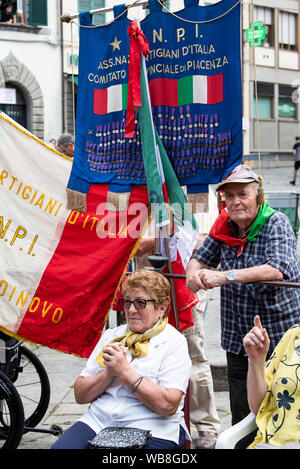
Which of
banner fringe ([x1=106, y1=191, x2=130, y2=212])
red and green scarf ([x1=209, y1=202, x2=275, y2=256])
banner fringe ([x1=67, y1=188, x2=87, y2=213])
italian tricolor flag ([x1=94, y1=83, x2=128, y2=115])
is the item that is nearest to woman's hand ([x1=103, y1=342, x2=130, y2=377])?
red and green scarf ([x1=209, y1=202, x2=275, y2=256])

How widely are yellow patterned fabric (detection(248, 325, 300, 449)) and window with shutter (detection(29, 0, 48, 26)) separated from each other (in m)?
19.2

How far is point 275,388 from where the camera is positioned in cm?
268

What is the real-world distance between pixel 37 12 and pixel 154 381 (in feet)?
62.7

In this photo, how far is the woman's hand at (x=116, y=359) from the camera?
2916 mm

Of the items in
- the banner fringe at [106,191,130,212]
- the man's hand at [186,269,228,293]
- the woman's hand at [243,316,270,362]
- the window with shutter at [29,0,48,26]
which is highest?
the window with shutter at [29,0,48,26]

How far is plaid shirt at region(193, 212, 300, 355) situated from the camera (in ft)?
10.1

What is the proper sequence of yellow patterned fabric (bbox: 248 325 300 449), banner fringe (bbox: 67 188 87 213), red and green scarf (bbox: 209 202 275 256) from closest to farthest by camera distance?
yellow patterned fabric (bbox: 248 325 300 449) < red and green scarf (bbox: 209 202 275 256) < banner fringe (bbox: 67 188 87 213)

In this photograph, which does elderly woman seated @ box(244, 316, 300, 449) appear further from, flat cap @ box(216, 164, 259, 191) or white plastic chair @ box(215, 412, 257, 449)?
flat cap @ box(216, 164, 259, 191)

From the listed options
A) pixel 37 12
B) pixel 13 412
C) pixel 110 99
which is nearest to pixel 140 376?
pixel 13 412

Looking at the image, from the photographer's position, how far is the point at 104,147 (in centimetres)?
387

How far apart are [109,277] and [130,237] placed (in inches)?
10.4

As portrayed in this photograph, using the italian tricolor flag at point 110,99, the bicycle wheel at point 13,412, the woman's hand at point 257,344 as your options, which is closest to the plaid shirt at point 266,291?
the woman's hand at point 257,344

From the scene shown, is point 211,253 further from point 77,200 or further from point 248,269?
point 77,200

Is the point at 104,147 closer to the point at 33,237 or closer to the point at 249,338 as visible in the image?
the point at 33,237
